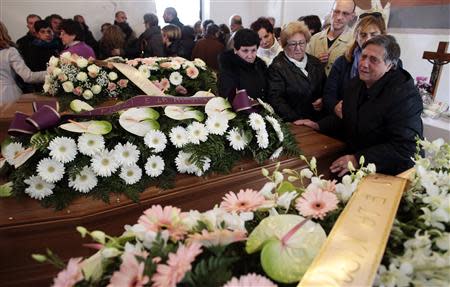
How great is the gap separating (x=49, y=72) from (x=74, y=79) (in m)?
0.35

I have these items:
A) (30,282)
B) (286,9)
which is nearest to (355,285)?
(30,282)

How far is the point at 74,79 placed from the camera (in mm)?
2557

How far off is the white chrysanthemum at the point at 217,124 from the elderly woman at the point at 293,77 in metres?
0.87

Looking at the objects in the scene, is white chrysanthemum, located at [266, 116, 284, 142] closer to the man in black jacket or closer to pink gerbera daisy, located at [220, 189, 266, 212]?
the man in black jacket

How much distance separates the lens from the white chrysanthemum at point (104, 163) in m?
1.20

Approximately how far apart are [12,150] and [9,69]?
2.43 m

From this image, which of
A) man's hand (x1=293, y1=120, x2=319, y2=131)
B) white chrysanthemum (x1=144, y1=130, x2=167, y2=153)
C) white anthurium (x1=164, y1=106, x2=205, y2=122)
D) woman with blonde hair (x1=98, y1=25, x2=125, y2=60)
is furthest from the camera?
woman with blonde hair (x1=98, y1=25, x2=125, y2=60)

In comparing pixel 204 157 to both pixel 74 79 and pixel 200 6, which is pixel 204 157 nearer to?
pixel 74 79

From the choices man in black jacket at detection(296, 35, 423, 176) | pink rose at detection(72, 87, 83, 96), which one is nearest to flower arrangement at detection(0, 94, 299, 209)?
man in black jacket at detection(296, 35, 423, 176)

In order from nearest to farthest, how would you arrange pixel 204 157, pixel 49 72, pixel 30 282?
pixel 30 282, pixel 204 157, pixel 49 72

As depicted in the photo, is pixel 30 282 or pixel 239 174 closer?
pixel 30 282

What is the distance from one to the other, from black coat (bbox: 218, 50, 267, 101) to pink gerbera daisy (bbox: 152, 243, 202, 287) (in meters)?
1.85

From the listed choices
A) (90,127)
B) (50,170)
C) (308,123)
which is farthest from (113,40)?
(50,170)

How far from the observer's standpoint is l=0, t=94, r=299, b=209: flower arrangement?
118 cm
